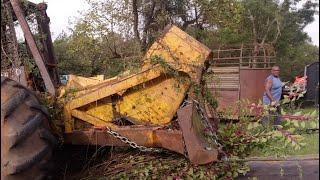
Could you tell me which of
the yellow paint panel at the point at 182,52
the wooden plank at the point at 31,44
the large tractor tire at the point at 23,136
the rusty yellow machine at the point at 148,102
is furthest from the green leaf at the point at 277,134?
the wooden plank at the point at 31,44

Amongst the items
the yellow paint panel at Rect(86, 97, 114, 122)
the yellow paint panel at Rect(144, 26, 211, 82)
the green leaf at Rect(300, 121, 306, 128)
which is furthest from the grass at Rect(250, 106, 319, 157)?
the yellow paint panel at Rect(86, 97, 114, 122)

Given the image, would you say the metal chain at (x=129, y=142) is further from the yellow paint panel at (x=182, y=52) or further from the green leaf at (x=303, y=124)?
the green leaf at (x=303, y=124)

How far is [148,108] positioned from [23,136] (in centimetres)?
147

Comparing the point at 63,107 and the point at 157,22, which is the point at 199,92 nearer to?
the point at 63,107

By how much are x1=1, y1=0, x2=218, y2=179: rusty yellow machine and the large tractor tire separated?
0.04 feet

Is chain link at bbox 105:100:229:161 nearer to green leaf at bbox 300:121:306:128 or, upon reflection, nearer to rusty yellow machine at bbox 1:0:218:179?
rusty yellow machine at bbox 1:0:218:179

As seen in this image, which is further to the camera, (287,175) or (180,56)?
(287,175)

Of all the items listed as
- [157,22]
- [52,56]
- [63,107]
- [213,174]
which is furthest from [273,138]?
[157,22]

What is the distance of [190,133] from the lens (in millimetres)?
4734

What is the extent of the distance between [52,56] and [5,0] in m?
1.10

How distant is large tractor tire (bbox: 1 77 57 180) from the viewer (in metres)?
4.12

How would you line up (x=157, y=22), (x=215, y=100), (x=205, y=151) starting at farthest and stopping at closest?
(x=157, y=22), (x=215, y=100), (x=205, y=151)

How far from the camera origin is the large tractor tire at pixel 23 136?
4.12 m

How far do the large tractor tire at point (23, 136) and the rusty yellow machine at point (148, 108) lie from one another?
13 millimetres
